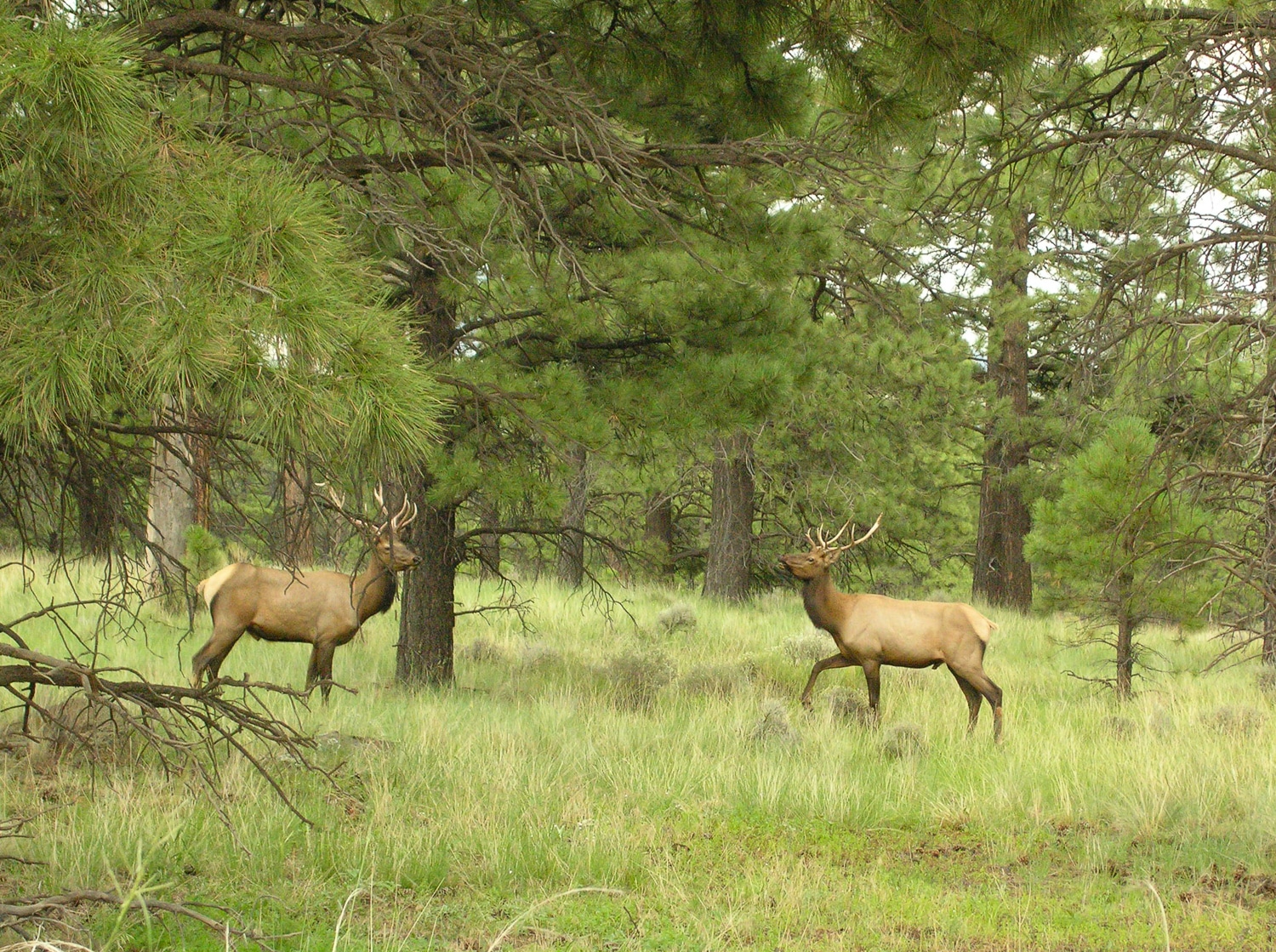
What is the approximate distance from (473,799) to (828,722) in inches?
120

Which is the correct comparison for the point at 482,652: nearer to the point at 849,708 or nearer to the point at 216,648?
the point at 216,648

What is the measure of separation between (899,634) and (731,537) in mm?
7948

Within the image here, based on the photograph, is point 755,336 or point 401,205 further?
point 755,336

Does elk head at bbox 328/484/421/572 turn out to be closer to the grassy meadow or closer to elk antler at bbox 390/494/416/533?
elk antler at bbox 390/494/416/533

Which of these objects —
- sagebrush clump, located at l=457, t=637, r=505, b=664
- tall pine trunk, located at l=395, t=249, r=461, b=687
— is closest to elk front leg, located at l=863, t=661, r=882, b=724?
tall pine trunk, located at l=395, t=249, r=461, b=687

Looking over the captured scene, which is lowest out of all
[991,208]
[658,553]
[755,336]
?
[658,553]

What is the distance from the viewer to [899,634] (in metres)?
8.44

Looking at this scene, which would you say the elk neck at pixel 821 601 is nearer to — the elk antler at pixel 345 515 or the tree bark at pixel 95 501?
the elk antler at pixel 345 515

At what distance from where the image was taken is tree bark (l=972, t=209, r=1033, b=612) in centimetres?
1641

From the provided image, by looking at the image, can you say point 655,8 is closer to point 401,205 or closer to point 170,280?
point 401,205

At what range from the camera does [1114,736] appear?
816 cm

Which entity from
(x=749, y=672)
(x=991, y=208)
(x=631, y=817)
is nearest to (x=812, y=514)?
(x=749, y=672)

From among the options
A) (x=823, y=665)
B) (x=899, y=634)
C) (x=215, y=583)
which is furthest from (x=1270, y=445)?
(x=215, y=583)

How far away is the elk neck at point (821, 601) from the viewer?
8.71 metres
